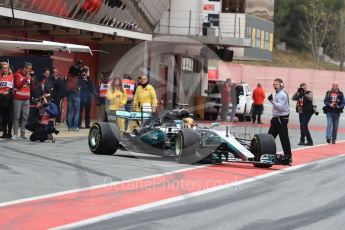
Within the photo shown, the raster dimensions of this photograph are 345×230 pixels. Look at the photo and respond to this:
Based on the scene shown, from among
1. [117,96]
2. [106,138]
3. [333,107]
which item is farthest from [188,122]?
[333,107]

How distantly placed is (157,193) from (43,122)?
26.9 ft

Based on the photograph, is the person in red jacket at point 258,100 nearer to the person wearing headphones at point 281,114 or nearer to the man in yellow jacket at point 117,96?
the man in yellow jacket at point 117,96

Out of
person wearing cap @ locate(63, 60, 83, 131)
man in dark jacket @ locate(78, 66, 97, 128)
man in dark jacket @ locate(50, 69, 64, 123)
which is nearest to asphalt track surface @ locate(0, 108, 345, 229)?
person wearing cap @ locate(63, 60, 83, 131)

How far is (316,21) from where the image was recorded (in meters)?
92.6

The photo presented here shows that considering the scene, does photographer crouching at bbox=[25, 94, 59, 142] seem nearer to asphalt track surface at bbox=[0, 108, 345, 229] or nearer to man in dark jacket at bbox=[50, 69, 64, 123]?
asphalt track surface at bbox=[0, 108, 345, 229]

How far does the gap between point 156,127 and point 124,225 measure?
6867mm

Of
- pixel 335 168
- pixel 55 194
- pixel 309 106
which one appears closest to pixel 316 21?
pixel 309 106

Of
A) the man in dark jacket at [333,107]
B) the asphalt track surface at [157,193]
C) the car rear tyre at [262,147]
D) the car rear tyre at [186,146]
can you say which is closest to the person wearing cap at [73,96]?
the asphalt track surface at [157,193]

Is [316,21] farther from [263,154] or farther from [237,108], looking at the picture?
[263,154]

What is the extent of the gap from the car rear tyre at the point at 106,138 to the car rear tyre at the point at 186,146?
140 cm

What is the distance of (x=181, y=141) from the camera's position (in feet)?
48.6

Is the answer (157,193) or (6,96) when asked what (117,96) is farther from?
(157,193)

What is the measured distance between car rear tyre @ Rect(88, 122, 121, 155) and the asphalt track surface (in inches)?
13.4

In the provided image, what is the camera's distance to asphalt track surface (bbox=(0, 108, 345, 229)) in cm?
919
